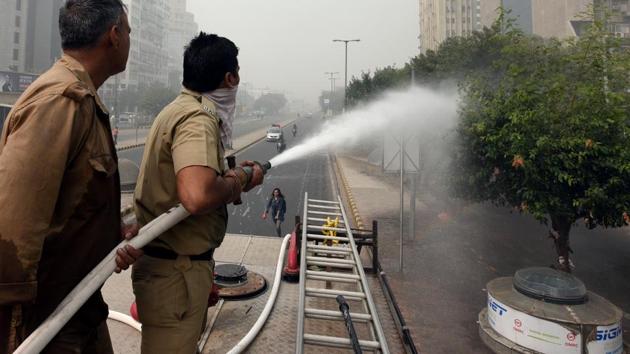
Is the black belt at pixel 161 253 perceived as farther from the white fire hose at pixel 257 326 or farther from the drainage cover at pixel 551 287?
the drainage cover at pixel 551 287

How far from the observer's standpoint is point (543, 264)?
11.6 meters

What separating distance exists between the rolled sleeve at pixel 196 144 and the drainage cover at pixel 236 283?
5.16 meters

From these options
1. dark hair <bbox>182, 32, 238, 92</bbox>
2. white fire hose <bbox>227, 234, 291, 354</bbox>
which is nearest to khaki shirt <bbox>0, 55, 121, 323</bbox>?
dark hair <bbox>182, 32, 238, 92</bbox>

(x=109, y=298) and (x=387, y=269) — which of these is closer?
(x=109, y=298)

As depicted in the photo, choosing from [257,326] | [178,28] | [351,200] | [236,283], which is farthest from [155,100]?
[178,28]

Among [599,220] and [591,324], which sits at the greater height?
[599,220]

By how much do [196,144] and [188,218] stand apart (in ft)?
1.62

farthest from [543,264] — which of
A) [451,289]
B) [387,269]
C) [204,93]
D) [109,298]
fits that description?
[204,93]

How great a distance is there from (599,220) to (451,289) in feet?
11.0

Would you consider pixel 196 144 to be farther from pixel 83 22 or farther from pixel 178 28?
pixel 178 28

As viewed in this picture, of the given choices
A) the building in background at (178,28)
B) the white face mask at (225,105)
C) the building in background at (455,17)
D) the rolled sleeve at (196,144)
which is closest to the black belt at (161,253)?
the rolled sleeve at (196,144)

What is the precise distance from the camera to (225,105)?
2.22m

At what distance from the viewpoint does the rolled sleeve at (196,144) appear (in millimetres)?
1658

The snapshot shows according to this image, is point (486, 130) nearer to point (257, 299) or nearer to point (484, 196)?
point (484, 196)
